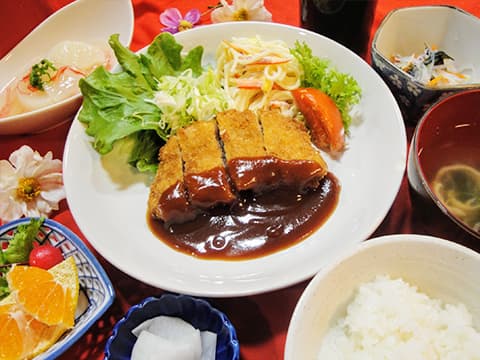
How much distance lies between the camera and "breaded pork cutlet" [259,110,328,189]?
1935 millimetres

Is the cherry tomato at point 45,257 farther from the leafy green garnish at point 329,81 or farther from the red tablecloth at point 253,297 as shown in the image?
the leafy green garnish at point 329,81

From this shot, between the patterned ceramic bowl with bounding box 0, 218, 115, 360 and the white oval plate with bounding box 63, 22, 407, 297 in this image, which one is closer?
the patterned ceramic bowl with bounding box 0, 218, 115, 360

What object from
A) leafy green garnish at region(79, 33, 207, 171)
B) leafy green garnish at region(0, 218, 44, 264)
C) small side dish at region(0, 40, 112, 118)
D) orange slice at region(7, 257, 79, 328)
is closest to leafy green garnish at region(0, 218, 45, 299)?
leafy green garnish at region(0, 218, 44, 264)

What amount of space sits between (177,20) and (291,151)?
146 cm

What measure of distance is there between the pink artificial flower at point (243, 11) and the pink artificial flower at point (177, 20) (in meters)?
0.19

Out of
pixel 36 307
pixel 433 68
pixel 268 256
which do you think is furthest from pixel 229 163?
pixel 433 68

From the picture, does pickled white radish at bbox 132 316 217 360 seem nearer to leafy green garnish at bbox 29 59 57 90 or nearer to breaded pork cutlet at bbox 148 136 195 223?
breaded pork cutlet at bbox 148 136 195 223

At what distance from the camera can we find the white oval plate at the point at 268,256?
5.30 ft

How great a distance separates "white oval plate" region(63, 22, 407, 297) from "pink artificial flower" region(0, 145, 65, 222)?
14 cm

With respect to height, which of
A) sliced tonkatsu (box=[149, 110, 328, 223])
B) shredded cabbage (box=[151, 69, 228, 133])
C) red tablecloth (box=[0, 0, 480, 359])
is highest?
shredded cabbage (box=[151, 69, 228, 133])

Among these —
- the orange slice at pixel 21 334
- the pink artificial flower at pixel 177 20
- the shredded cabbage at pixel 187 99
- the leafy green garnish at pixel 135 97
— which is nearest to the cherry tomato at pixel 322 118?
the shredded cabbage at pixel 187 99

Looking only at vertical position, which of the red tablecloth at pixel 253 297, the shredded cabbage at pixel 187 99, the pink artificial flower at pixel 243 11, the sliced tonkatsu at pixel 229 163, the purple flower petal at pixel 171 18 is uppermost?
the pink artificial flower at pixel 243 11

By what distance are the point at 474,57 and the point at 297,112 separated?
947 mm

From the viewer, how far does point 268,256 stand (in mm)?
1765
